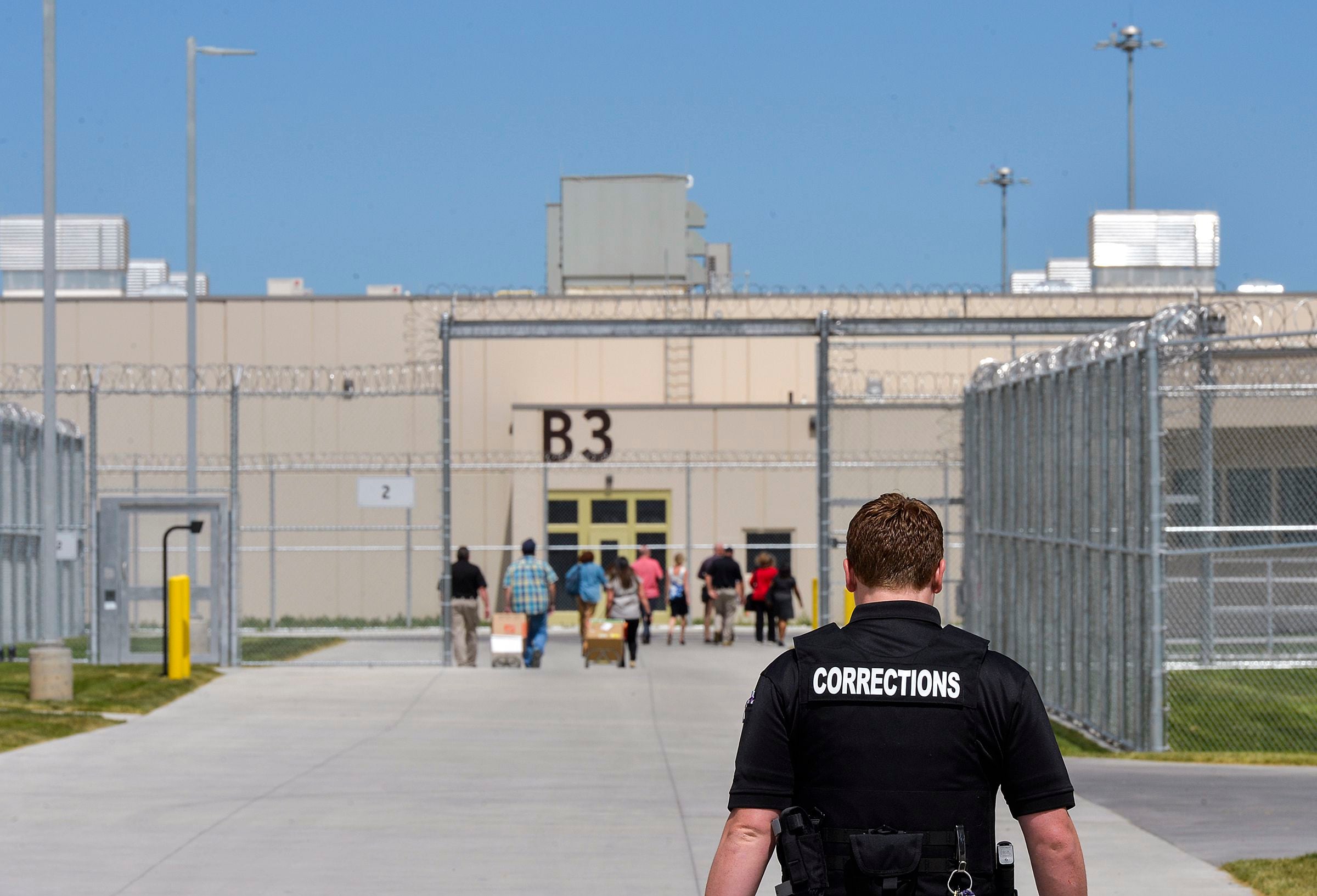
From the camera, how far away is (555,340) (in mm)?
31062

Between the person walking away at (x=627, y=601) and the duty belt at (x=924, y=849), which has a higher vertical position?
the duty belt at (x=924, y=849)

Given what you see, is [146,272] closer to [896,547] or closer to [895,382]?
[895,382]

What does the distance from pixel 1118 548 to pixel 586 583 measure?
1041 centimetres

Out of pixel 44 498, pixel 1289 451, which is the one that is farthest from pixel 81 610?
pixel 1289 451

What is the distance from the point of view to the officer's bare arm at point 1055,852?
3.76 metres

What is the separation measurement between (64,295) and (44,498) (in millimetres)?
15877

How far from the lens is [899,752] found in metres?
3.72

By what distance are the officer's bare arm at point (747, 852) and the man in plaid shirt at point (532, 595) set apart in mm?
17253

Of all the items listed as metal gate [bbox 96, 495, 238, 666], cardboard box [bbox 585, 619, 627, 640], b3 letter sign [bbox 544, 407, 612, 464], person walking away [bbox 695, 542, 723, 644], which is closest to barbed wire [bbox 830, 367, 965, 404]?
b3 letter sign [bbox 544, 407, 612, 464]

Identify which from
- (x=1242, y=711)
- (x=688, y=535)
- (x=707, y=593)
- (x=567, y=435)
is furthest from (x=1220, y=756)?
(x=567, y=435)

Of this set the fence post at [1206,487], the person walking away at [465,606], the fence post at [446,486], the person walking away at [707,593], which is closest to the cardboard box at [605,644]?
the person walking away at [465,606]

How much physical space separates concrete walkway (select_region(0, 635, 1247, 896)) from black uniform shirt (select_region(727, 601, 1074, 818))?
4534 mm

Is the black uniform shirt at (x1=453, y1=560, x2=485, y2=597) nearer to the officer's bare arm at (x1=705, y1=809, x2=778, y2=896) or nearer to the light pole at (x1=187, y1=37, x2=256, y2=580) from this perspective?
the light pole at (x1=187, y1=37, x2=256, y2=580)

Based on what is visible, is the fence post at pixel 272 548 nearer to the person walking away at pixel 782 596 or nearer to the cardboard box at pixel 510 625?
the cardboard box at pixel 510 625
